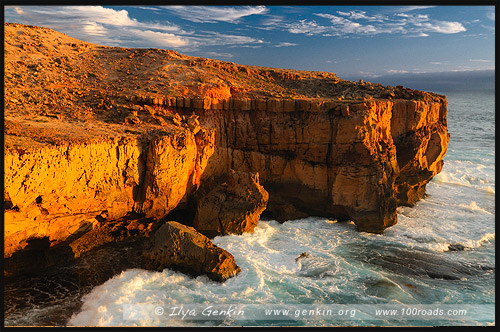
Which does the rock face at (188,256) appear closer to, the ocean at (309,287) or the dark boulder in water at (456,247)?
the ocean at (309,287)

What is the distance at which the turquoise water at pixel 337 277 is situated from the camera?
1641cm

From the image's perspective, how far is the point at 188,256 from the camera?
61.2ft

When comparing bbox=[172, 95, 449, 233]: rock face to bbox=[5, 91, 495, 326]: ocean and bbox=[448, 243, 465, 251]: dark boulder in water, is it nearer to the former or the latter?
bbox=[5, 91, 495, 326]: ocean

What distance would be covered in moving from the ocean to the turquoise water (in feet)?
0.16

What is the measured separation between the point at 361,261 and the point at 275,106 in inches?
417

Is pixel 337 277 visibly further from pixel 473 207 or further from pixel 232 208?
pixel 473 207

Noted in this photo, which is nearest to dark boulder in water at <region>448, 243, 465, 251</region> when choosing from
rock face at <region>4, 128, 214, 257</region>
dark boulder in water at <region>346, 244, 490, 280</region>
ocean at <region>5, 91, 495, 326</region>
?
ocean at <region>5, 91, 495, 326</region>

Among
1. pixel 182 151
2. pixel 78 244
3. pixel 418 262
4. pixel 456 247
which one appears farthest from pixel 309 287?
pixel 78 244

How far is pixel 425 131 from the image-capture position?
28516mm

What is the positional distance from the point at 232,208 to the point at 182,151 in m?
4.19

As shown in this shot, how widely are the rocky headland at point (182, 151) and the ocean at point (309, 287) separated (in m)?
1.17
